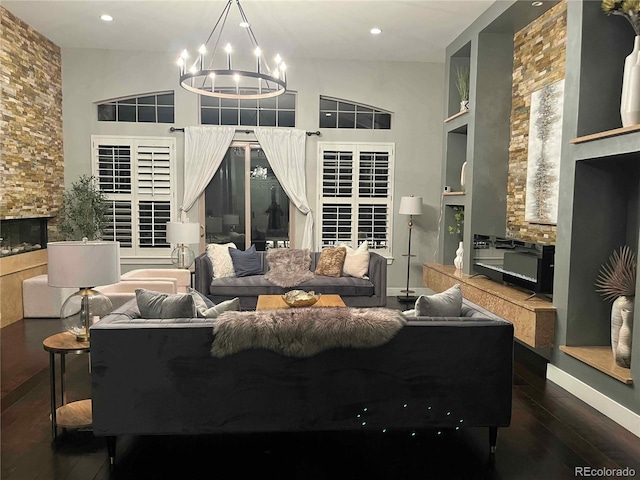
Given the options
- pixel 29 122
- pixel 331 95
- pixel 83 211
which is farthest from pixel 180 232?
pixel 331 95

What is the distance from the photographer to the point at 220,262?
6371 millimetres

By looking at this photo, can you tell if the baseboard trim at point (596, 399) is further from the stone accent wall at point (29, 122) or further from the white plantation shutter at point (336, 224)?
the stone accent wall at point (29, 122)

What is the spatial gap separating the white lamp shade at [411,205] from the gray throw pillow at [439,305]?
405cm

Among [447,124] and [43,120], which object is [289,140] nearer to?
[447,124]

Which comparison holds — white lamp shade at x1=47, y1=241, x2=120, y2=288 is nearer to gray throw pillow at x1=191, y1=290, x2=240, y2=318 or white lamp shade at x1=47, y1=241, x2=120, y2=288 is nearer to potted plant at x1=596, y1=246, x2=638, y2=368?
gray throw pillow at x1=191, y1=290, x2=240, y2=318

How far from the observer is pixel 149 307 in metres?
3.09

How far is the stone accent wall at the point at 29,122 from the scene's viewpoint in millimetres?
5770

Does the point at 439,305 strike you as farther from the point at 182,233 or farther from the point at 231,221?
the point at 231,221

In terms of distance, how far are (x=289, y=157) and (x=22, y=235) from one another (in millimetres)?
3720

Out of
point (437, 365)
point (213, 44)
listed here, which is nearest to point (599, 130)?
point (437, 365)

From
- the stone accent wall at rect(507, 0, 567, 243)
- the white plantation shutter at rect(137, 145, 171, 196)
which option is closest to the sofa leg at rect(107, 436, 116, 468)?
the stone accent wall at rect(507, 0, 567, 243)

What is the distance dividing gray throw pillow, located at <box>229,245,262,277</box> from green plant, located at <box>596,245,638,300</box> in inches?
158

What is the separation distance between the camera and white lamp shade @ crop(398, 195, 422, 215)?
7203mm

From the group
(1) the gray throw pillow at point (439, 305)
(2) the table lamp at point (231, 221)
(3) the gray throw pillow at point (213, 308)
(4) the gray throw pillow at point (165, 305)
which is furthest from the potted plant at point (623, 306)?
(2) the table lamp at point (231, 221)
